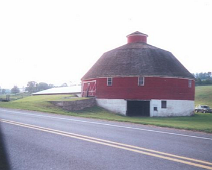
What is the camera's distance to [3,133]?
24.9ft

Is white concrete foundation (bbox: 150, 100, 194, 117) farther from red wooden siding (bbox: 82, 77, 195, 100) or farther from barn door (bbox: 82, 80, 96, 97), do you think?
barn door (bbox: 82, 80, 96, 97)

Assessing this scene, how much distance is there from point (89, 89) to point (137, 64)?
7.87m

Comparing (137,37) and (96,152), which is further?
(137,37)

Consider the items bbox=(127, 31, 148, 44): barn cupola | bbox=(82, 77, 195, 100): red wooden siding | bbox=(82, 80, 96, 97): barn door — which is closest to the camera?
bbox=(82, 77, 195, 100): red wooden siding

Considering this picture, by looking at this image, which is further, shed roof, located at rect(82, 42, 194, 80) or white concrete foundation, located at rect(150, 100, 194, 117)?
shed roof, located at rect(82, 42, 194, 80)

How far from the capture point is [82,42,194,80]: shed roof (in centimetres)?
2831

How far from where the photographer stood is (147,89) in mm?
27688

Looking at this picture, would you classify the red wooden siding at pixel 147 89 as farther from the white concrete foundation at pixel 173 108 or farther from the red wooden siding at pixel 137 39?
the red wooden siding at pixel 137 39

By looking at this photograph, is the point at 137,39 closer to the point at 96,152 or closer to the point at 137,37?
the point at 137,37

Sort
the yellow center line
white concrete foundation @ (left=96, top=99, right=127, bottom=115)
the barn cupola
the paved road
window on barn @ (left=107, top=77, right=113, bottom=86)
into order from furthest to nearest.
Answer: the barn cupola, window on barn @ (left=107, top=77, right=113, bottom=86), white concrete foundation @ (left=96, top=99, right=127, bottom=115), the yellow center line, the paved road

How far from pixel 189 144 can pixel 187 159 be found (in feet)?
6.24

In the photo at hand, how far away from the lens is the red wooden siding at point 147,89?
27.7 meters

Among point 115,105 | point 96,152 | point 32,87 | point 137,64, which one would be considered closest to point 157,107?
point 115,105

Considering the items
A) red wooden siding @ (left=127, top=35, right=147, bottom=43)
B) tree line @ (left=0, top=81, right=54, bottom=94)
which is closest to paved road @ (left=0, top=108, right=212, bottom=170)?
red wooden siding @ (left=127, top=35, right=147, bottom=43)
